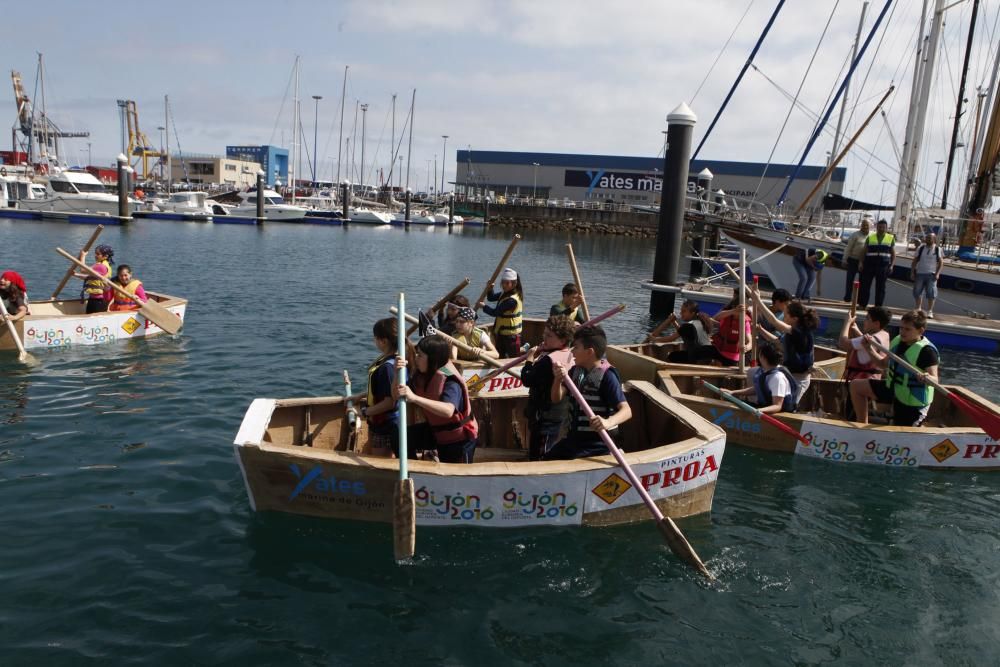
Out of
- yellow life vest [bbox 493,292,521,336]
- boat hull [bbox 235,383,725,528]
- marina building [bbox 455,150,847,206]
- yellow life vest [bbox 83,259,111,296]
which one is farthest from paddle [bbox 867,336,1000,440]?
marina building [bbox 455,150,847,206]

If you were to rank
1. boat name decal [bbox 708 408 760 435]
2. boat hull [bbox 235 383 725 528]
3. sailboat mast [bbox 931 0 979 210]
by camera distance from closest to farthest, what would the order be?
boat hull [bbox 235 383 725 528], boat name decal [bbox 708 408 760 435], sailboat mast [bbox 931 0 979 210]

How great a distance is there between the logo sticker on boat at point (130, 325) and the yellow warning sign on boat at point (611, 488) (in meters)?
10.8

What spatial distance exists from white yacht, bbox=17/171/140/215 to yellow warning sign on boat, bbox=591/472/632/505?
216 ft

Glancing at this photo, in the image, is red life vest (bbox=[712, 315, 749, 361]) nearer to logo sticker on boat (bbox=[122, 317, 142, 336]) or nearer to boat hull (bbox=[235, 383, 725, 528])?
boat hull (bbox=[235, 383, 725, 528])

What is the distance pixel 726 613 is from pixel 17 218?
6708 centimetres

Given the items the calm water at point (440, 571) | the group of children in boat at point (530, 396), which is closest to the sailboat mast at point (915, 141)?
→ the calm water at point (440, 571)

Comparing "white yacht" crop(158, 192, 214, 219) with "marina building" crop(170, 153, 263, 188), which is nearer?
"white yacht" crop(158, 192, 214, 219)

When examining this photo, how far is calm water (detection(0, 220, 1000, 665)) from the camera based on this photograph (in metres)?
4.84

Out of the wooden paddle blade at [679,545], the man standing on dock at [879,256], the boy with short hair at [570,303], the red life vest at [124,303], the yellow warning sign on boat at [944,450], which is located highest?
the man standing on dock at [879,256]

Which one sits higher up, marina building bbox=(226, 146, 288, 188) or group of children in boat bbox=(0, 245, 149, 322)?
marina building bbox=(226, 146, 288, 188)

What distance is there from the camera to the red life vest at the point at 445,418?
605 cm

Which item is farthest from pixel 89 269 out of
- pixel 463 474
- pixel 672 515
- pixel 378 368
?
pixel 672 515

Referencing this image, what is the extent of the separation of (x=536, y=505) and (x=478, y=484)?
572 millimetres

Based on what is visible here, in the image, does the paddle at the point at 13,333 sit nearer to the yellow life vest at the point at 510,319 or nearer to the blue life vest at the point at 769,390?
the yellow life vest at the point at 510,319
